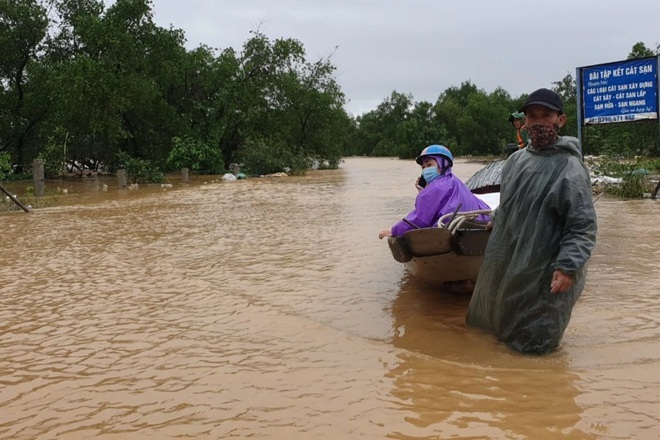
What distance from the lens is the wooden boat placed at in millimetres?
5316

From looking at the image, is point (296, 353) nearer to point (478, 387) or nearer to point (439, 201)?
point (478, 387)

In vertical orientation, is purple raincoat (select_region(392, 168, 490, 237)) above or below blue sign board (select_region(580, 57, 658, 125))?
below

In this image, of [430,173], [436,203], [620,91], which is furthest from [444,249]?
[620,91]

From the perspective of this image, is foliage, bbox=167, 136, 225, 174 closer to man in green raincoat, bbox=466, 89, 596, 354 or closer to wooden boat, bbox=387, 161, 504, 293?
wooden boat, bbox=387, 161, 504, 293

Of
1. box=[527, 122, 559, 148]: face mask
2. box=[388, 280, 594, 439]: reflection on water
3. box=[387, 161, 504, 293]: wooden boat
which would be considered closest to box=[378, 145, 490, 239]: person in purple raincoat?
box=[387, 161, 504, 293]: wooden boat

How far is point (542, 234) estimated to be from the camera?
4.12 meters

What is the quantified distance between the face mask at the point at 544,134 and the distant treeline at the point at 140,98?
26674 mm

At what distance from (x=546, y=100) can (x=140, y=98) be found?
99.7 ft

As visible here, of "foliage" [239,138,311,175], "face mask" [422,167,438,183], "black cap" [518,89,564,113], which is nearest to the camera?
"black cap" [518,89,564,113]

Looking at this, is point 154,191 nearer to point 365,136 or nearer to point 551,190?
point 551,190

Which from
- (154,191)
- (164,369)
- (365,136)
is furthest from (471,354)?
(365,136)

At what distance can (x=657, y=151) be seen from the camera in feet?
102

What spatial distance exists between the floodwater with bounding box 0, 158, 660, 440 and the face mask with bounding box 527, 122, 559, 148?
155cm

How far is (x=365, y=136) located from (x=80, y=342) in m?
105
